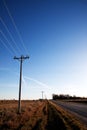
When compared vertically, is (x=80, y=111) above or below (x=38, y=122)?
above

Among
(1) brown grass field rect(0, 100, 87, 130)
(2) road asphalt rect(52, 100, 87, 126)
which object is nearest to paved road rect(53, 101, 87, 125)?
(2) road asphalt rect(52, 100, 87, 126)

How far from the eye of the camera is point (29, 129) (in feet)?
40.8

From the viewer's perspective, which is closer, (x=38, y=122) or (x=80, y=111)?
(x=38, y=122)

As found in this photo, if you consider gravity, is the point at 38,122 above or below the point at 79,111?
below

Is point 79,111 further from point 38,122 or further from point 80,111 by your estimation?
point 38,122

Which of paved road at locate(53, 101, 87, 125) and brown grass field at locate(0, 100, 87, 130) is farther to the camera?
paved road at locate(53, 101, 87, 125)

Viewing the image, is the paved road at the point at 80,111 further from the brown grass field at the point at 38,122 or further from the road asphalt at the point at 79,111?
the brown grass field at the point at 38,122

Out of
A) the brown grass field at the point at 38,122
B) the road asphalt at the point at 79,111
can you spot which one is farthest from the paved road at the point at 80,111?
the brown grass field at the point at 38,122

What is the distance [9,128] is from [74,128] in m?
4.24

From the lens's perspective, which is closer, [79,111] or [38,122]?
[38,122]

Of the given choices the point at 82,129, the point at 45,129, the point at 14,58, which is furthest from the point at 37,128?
the point at 14,58

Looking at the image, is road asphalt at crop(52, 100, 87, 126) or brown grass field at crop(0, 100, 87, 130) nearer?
brown grass field at crop(0, 100, 87, 130)

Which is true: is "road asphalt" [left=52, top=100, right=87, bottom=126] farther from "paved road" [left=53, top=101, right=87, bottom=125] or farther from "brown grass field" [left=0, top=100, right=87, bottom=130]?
"brown grass field" [left=0, top=100, right=87, bottom=130]

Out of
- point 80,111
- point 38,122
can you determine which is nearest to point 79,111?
point 80,111
